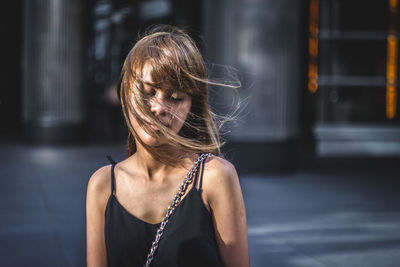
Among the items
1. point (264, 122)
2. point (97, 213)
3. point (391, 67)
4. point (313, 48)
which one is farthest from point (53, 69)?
point (97, 213)

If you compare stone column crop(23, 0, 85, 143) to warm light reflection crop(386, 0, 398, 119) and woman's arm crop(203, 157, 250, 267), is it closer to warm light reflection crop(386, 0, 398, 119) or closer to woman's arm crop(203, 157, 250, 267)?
warm light reflection crop(386, 0, 398, 119)

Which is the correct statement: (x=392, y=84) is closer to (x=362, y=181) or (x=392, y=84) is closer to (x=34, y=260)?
Result: (x=362, y=181)

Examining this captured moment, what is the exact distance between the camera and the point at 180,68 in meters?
1.49

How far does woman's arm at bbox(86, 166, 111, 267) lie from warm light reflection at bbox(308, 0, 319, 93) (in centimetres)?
1010

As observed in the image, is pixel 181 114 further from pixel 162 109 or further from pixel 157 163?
pixel 157 163

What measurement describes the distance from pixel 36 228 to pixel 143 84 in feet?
11.7

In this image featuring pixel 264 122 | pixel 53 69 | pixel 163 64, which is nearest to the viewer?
pixel 163 64

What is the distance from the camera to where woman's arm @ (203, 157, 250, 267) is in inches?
61.8

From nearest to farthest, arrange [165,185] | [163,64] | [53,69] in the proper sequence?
[163,64] → [165,185] → [53,69]

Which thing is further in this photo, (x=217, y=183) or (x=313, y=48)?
(x=313, y=48)

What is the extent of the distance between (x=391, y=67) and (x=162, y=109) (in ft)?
35.4

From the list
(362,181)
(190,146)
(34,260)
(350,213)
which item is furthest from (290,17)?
(190,146)

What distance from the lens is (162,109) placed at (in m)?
1.52

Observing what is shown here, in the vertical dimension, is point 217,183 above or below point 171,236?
above
